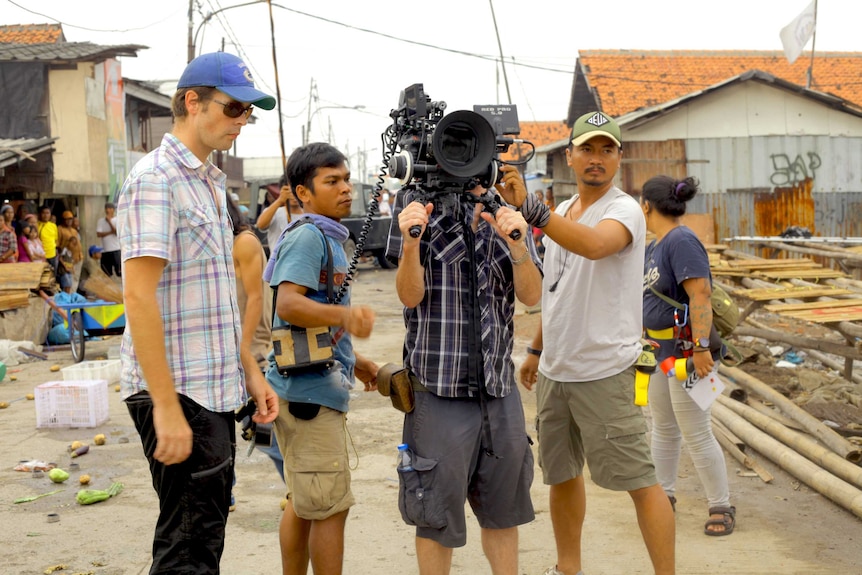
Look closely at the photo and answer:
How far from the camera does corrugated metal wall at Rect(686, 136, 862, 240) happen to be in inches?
749

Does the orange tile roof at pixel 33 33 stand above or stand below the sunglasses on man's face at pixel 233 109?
above

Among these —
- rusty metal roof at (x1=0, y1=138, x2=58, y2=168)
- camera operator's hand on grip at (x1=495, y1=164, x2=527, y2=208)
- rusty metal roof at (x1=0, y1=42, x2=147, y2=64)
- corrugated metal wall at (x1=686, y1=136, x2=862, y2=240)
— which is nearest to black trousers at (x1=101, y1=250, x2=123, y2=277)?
rusty metal roof at (x1=0, y1=138, x2=58, y2=168)

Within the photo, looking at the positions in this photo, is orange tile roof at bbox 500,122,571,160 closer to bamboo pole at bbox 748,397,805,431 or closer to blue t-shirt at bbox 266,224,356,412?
bamboo pole at bbox 748,397,805,431

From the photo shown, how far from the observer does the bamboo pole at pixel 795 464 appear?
16.4 ft

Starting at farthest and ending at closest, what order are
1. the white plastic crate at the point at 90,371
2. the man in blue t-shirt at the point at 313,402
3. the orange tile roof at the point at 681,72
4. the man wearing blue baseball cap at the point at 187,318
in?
the orange tile roof at the point at 681,72
the white plastic crate at the point at 90,371
the man in blue t-shirt at the point at 313,402
the man wearing blue baseball cap at the point at 187,318

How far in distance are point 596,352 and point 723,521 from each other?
5.37 feet

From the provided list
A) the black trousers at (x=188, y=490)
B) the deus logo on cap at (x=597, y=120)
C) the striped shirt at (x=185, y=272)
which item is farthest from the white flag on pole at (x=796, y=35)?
the black trousers at (x=188, y=490)

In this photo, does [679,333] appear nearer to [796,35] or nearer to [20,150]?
[20,150]

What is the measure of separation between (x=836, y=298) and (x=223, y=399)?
6.10 metres

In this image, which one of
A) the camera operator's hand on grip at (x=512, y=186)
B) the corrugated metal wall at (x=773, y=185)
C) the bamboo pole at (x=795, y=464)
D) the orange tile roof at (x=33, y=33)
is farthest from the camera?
the orange tile roof at (x=33, y=33)

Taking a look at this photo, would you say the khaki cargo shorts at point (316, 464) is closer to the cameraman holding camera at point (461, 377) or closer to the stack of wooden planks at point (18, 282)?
the cameraman holding camera at point (461, 377)

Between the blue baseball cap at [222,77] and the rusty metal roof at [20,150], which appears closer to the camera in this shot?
the blue baseball cap at [222,77]

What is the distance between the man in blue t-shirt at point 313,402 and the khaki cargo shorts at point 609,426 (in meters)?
0.96

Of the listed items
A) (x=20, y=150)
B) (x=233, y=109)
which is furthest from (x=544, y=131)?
(x=233, y=109)
